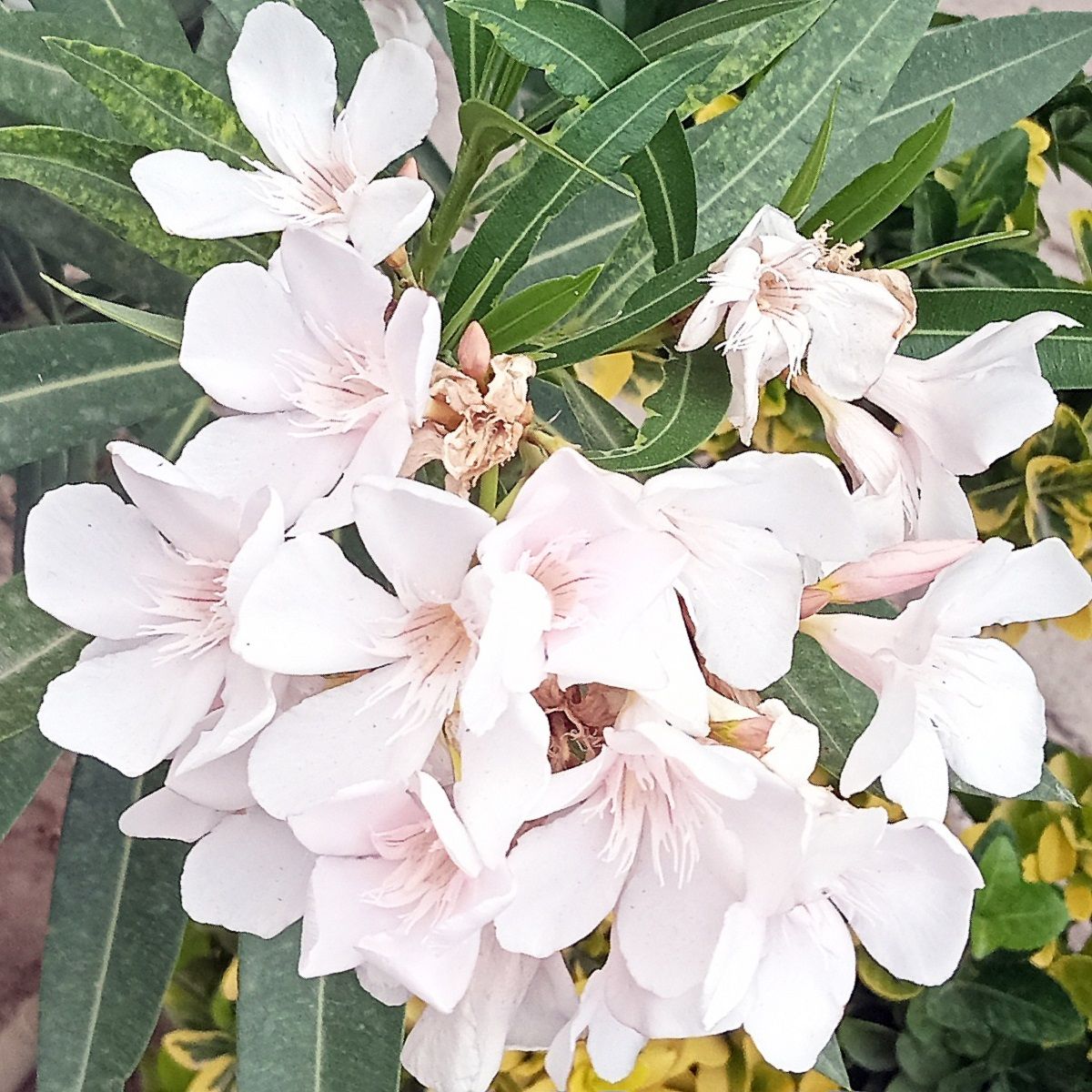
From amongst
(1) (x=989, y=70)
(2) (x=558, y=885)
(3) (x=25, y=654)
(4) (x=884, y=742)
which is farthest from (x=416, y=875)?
(1) (x=989, y=70)

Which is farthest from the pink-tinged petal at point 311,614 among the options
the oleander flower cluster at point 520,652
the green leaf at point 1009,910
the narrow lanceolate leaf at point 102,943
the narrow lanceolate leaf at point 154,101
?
the green leaf at point 1009,910

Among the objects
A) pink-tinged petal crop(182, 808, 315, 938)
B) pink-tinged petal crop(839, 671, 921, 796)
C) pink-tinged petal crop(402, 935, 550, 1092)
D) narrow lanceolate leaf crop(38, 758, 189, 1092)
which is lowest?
narrow lanceolate leaf crop(38, 758, 189, 1092)

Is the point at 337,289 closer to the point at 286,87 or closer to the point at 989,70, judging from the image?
the point at 286,87

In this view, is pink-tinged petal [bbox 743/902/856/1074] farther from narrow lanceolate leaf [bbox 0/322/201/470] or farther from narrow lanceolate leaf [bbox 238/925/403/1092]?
narrow lanceolate leaf [bbox 0/322/201/470]

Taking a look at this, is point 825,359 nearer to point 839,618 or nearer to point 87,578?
point 839,618

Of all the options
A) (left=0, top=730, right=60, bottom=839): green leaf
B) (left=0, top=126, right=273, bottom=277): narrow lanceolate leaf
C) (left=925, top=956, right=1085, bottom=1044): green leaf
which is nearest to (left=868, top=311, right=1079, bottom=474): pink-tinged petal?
(left=0, top=126, right=273, bottom=277): narrow lanceolate leaf

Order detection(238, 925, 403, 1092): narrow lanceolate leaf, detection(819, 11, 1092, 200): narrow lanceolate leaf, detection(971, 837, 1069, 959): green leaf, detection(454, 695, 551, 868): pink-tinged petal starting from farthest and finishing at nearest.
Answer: detection(971, 837, 1069, 959): green leaf
detection(819, 11, 1092, 200): narrow lanceolate leaf
detection(238, 925, 403, 1092): narrow lanceolate leaf
detection(454, 695, 551, 868): pink-tinged petal

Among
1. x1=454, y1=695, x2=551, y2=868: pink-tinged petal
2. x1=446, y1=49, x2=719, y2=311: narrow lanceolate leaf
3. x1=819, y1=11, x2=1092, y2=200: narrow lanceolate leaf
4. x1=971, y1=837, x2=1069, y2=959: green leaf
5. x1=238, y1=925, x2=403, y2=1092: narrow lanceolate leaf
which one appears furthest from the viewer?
x1=971, y1=837, x2=1069, y2=959: green leaf
